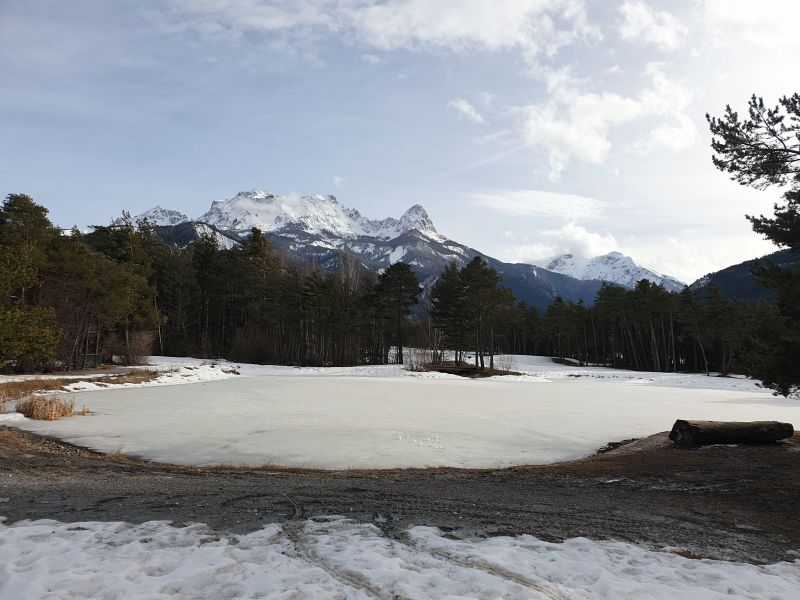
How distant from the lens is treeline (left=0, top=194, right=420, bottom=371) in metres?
31.7

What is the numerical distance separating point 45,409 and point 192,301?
46.9m

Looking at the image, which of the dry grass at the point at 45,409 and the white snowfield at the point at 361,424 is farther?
the dry grass at the point at 45,409

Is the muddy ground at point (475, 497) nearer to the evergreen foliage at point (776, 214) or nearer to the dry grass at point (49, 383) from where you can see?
the evergreen foliage at point (776, 214)

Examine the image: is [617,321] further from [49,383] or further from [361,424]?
[49,383]

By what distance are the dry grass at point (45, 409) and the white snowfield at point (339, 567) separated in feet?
34.9

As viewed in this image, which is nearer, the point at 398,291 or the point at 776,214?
the point at 776,214

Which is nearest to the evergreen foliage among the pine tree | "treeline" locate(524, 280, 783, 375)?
"treeline" locate(524, 280, 783, 375)

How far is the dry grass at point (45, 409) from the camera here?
13.5m

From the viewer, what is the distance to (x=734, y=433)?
11.0 m

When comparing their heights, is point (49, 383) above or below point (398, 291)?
below

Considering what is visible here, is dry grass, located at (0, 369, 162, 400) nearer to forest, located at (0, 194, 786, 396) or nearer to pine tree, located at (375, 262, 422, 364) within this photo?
forest, located at (0, 194, 786, 396)

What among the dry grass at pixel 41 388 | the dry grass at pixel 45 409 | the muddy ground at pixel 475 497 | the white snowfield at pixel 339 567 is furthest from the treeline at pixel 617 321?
the dry grass at pixel 45 409

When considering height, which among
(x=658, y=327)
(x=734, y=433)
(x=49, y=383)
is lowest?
(x=734, y=433)

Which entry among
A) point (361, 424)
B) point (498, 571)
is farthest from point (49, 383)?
point (498, 571)
